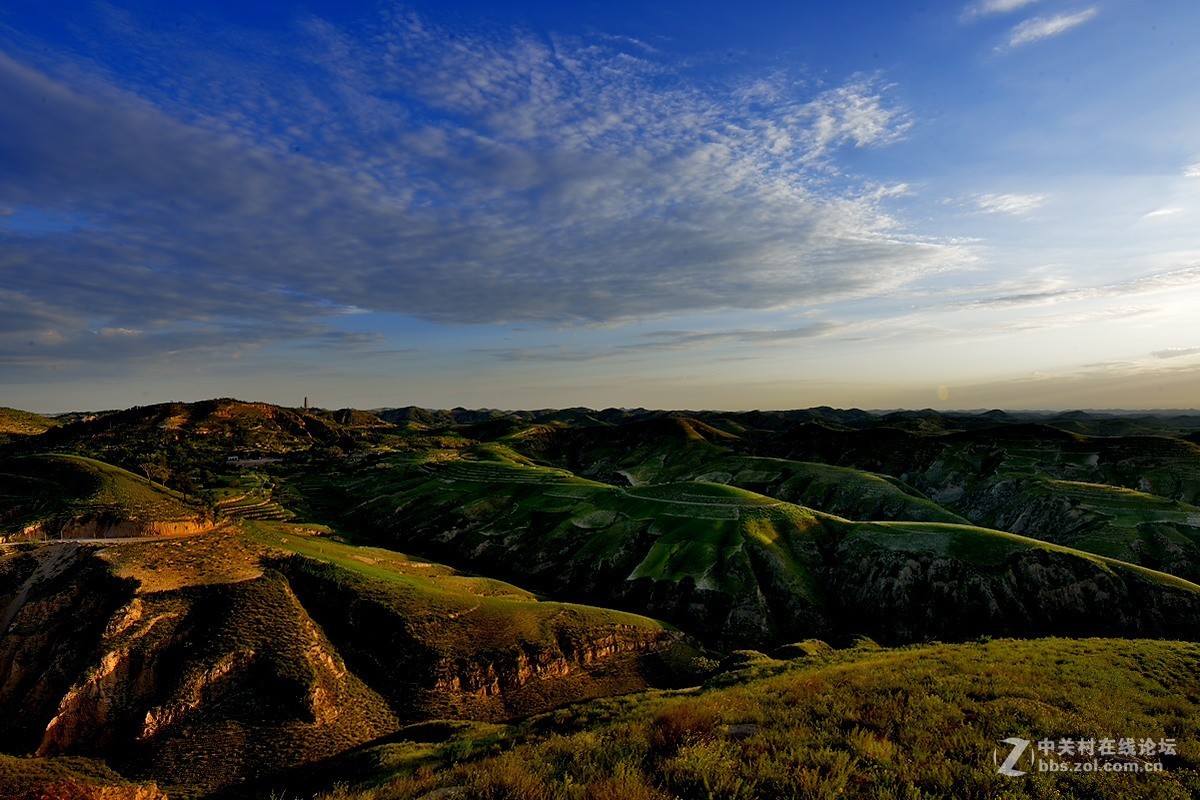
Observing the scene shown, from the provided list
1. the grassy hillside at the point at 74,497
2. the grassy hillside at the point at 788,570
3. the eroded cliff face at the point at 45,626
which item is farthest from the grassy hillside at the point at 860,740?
the grassy hillside at the point at 74,497

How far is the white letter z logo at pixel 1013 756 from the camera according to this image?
13.1m

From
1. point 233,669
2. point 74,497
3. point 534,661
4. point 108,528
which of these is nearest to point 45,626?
point 233,669

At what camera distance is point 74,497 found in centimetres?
6788

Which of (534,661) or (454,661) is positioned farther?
(534,661)

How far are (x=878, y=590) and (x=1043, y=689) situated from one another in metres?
54.0

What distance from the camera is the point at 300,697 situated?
3506cm

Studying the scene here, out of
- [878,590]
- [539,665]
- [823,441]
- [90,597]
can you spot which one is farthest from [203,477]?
[823,441]

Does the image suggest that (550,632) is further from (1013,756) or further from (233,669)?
(1013,756)

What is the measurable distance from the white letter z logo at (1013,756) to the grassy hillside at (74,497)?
7830 cm

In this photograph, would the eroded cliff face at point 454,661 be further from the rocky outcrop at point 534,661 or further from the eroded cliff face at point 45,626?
the eroded cliff face at point 45,626

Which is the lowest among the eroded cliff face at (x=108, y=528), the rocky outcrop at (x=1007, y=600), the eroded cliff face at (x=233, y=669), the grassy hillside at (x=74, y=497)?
the rocky outcrop at (x=1007, y=600)

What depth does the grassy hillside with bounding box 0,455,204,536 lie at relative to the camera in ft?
194

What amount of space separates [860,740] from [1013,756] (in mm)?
4016

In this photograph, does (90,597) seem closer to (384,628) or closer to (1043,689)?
(384,628)
